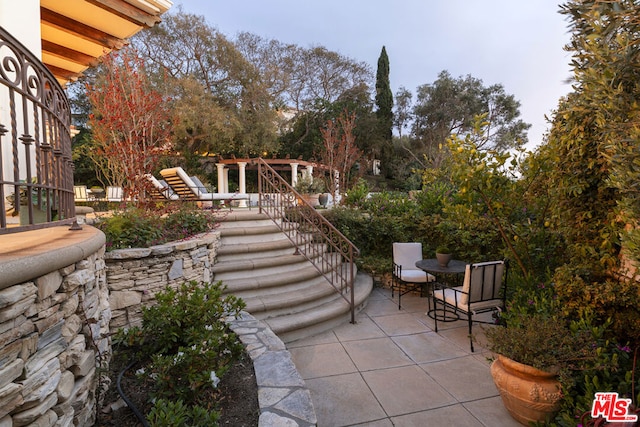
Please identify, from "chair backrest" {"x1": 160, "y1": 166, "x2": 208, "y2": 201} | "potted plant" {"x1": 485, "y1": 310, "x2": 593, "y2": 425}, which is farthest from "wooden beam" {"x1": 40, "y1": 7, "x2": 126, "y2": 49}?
"potted plant" {"x1": 485, "y1": 310, "x2": 593, "y2": 425}

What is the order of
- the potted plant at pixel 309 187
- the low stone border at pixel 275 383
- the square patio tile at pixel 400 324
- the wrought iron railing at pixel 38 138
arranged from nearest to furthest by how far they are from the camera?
1. the wrought iron railing at pixel 38 138
2. the low stone border at pixel 275 383
3. the square patio tile at pixel 400 324
4. the potted plant at pixel 309 187

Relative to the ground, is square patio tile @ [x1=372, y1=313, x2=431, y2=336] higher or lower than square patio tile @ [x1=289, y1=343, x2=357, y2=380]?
higher

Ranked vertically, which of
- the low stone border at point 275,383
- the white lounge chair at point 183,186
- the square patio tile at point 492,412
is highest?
the white lounge chair at point 183,186

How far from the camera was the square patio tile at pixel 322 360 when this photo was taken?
2.98 meters

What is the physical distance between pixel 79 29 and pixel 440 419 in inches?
223

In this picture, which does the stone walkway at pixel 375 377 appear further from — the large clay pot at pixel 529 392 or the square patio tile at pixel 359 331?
the large clay pot at pixel 529 392

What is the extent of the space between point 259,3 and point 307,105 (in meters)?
7.11

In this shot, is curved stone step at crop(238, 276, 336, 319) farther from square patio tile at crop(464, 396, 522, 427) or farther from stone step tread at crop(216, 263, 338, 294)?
square patio tile at crop(464, 396, 522, 427)

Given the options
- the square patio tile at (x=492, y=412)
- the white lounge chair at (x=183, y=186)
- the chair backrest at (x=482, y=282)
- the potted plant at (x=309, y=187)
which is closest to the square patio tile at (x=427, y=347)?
the chair backrest at (x=482, y=282)

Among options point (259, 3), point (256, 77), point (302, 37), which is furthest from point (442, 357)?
point (259, 3)

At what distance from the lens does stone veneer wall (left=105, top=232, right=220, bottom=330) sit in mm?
3029

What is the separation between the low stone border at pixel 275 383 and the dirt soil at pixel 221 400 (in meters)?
0.09

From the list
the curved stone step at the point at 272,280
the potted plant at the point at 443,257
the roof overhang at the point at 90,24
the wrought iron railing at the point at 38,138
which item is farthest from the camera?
the potted plant at the point at 443,257

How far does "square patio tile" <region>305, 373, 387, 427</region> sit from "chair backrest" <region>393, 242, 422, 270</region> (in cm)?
241
